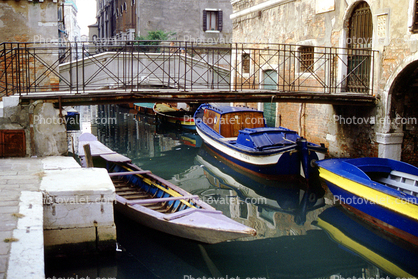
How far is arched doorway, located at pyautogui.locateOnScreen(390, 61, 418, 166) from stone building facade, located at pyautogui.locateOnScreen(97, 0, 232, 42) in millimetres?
15019

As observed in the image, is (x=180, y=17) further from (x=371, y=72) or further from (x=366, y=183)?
(x=366, y=183)

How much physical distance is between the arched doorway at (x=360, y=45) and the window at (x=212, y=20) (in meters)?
14.3

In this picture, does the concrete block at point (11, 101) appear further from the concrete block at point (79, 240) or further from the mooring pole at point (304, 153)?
the mooring pole at point (304, 153)

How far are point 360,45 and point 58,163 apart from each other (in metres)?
7.52

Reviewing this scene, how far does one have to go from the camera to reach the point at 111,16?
105 ft

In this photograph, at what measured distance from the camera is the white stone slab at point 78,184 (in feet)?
18.1

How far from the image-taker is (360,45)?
410 inches

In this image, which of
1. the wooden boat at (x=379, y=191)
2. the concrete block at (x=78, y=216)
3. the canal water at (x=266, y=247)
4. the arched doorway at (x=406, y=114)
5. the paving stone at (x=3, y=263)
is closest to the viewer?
the paving stone at (x=3, y=263)

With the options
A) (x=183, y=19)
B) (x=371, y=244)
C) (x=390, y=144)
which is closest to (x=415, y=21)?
(x=390, y=144)

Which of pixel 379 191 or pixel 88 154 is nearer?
pixel 379 191

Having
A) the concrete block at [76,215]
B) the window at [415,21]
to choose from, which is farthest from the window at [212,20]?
the concrete block at [76,215]

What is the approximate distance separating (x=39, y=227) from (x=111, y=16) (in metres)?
29.7

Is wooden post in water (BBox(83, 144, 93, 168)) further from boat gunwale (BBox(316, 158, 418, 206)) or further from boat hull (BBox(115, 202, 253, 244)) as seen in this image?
boat gunwale (BBox(316, 158, 418, 206))

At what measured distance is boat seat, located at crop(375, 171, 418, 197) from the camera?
751cm
